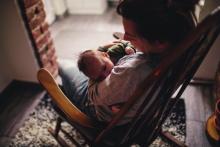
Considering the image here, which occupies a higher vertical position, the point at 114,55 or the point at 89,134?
the point at 114,55

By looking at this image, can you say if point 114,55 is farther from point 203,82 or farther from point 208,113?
point 203,82

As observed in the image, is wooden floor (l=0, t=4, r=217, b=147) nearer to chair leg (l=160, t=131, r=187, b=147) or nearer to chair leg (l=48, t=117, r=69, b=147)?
chair leg (l=160, t=131, r=187, b=147)

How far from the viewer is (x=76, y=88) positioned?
49.8 inches

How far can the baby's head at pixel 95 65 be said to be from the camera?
3.37ft

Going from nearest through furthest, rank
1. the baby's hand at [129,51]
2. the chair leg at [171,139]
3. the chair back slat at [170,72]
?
1. the chair back slat at [170,72]
2. the baby's hand at [129,51]
3. the chair leg at [171,139]

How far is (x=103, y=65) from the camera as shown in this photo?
1.04 m

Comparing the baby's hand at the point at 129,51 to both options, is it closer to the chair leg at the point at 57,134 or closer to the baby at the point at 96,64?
the baby at the point at 96,64

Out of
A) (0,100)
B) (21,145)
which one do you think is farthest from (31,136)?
(0,100)

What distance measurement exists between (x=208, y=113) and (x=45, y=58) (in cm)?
127

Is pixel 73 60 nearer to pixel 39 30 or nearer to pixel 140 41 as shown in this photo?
pixel 39 30

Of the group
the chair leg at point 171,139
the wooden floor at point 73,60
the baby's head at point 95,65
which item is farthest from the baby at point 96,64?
the wooden floor at point 73,60

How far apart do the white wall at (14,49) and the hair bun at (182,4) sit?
50.0 inches

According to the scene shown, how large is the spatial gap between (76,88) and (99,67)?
0.29 meters

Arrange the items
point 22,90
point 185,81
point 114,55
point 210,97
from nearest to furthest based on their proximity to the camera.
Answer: point 185,81 → point 114,55 → point 210,97 → point 22,90
